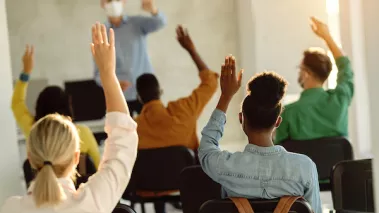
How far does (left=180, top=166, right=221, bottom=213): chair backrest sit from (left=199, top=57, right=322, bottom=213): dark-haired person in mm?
399

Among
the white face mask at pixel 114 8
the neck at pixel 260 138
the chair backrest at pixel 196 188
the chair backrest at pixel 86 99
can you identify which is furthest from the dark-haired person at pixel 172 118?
the chair backrest at pixel 86 99

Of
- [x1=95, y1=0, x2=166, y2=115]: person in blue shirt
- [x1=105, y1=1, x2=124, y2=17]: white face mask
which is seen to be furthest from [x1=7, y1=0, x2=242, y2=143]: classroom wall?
[x1=105, y1=1, x2=124, y2=17]: white face mask

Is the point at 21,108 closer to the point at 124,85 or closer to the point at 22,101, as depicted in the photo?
the point at 22,101

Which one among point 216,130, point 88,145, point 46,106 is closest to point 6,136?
point 46,106

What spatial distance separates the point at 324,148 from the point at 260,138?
1.30 m

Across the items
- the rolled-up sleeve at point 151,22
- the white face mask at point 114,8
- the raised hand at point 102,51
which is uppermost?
the white face mask at point 114,8

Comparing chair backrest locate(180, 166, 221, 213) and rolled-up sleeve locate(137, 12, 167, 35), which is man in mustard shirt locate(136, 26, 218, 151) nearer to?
chair backrest locate(180, 166, 221, 213)

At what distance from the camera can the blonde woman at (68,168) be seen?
2000 mm

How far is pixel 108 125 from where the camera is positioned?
2.13 meters

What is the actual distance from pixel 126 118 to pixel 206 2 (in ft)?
17.1

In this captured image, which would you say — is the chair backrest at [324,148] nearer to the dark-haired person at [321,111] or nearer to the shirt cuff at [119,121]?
the dark-haired person at [321,111]

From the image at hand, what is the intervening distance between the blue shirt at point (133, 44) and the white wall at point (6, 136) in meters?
2.28

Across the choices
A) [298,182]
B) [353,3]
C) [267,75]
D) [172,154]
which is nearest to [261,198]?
[298,182]

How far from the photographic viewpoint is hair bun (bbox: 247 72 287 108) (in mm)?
2516
